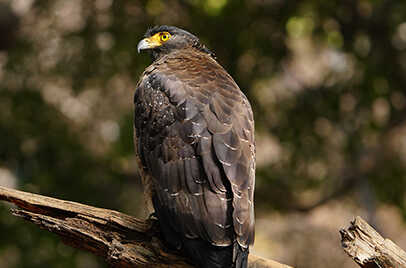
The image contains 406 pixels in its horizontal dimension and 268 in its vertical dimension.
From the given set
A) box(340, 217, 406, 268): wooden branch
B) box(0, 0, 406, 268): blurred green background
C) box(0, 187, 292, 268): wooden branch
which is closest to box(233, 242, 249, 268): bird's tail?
box(0, 187, 292, 268): wooden branch

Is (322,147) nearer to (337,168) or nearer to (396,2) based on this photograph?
(337,168)

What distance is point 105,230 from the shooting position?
165 inches

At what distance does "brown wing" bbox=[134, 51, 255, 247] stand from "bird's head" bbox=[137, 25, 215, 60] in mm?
706

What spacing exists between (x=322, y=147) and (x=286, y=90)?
1.16m

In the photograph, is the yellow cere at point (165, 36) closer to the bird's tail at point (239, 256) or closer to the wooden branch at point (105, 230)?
the wooden branch at point (105, 230)

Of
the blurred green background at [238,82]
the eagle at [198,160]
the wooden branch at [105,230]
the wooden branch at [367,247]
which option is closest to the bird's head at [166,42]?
the eagle at [198,160]

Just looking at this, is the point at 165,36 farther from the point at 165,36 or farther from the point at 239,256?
the point at 239,256

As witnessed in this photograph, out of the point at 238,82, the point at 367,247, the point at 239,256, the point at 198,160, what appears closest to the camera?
the point at 367,247

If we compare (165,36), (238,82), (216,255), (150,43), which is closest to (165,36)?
(165,36)

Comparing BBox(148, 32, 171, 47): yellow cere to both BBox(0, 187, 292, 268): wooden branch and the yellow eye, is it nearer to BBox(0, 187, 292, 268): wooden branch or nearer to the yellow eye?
the yellow eye

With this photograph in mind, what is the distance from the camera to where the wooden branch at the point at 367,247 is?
3600 mm

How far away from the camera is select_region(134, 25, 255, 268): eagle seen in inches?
153

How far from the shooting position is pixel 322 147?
30.3 feet

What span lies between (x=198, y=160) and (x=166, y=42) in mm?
1699
